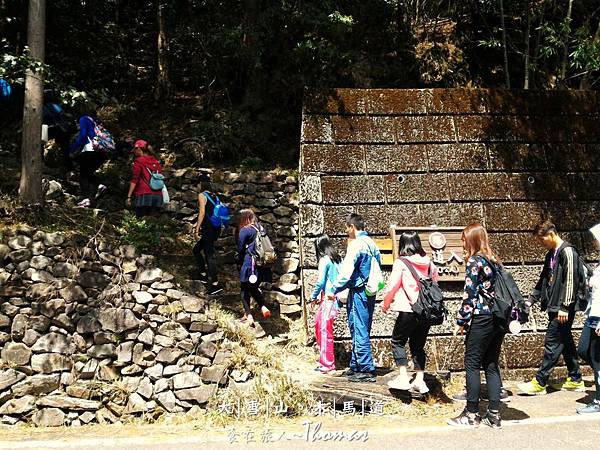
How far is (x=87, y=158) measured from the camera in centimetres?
841

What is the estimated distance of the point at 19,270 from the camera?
651 centimetres

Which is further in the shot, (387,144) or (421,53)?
(421,53)

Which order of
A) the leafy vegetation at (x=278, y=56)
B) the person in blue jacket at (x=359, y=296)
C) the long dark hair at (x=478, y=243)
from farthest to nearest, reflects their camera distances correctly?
the leafy vegetation at (x=278, y=56) → the person in blue jacket at (x=359, y=296) → the long dark hair at (x=478, y=243)

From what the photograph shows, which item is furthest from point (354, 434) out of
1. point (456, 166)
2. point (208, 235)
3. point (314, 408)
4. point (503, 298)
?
point (456, 166)

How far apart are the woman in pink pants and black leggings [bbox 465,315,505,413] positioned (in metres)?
1.81

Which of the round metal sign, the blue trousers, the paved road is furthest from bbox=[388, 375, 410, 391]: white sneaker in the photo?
the round metal sign

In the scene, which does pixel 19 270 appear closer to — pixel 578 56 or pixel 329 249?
pixel 329 249

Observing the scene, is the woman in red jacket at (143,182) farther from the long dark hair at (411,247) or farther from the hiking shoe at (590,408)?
the hiking shoe at (590,408)

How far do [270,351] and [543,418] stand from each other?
126 inches

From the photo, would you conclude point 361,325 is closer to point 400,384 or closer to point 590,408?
point 400,384

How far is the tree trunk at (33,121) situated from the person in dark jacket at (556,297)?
21.8ft

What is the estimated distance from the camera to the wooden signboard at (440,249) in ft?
24.1

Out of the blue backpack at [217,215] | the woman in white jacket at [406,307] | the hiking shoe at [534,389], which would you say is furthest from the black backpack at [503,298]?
the blue backpack at [217,215]

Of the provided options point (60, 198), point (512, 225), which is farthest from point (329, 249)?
point (60, 198)
